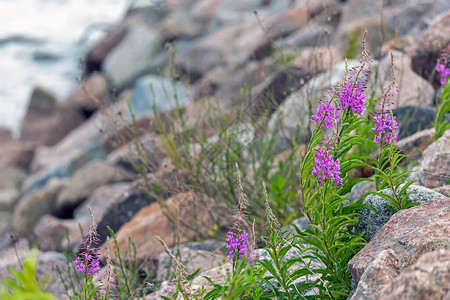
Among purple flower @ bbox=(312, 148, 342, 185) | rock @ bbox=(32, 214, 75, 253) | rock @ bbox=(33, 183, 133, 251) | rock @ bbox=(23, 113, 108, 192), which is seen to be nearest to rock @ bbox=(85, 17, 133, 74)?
rock @ bbox=(23, 113, 108, 192)

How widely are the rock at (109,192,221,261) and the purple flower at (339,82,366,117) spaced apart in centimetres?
211

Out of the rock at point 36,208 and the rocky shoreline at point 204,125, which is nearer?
the rocky shoreline at point 204,125

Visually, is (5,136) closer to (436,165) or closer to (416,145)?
(416,145)

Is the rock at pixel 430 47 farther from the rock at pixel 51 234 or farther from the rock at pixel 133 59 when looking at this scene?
the rock at pixel 133 59

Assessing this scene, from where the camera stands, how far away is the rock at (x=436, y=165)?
3027 millimetres

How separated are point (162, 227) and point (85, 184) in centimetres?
368

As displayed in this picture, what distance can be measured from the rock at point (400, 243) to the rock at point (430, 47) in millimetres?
2730

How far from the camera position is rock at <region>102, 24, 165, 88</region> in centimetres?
1357

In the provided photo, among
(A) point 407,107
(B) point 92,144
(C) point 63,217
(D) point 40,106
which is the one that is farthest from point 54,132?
(A) point 407,107

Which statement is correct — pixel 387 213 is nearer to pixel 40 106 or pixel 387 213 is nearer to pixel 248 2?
pixel 40 106

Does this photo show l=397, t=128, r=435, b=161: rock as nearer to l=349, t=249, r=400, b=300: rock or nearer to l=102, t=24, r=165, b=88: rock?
l=349, t=249, r=400, b=300: rock

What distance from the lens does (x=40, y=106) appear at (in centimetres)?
1377

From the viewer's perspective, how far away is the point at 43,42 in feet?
70.9

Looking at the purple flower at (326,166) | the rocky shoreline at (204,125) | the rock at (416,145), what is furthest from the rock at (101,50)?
the purple flower at (326,166)
